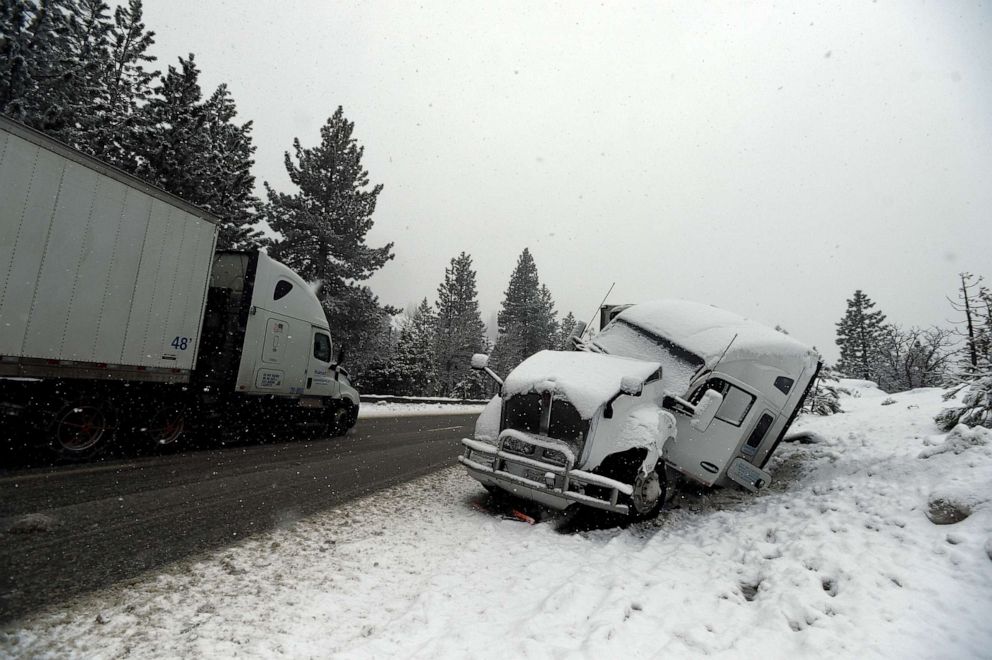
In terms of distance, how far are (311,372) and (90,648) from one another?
862 cm

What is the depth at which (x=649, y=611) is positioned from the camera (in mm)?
3303

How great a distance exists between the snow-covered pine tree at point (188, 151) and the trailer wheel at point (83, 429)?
10.9 metres

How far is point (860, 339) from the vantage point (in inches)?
1945

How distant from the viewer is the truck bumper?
4.73 m

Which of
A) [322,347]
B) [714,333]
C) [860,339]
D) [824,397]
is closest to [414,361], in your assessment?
[322,347]

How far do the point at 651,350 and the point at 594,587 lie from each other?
3.81 m

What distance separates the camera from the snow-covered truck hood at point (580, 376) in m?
5.11

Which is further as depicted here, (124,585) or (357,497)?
(357,497)

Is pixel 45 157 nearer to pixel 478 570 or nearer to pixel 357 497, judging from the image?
pixel 357 497

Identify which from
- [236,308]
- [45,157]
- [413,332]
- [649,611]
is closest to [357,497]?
[649,611]

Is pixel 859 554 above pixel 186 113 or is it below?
below

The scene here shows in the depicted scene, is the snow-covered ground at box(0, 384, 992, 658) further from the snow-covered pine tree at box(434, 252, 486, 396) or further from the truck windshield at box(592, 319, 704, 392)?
the snow-covered pine tree at box(434, 252, 486, 396)

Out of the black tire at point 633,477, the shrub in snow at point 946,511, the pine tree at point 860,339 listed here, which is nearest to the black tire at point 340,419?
the black tire at point 633,477

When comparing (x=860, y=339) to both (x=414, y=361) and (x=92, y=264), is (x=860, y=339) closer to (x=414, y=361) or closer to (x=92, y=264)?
(x=414, y=361)
